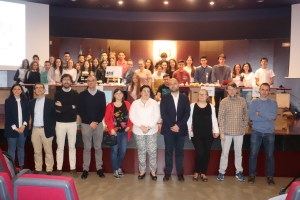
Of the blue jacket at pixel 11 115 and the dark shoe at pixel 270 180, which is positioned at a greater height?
the blue jacket at pixel 11 115

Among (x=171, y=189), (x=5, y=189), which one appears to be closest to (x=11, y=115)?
(x=171, y=189)

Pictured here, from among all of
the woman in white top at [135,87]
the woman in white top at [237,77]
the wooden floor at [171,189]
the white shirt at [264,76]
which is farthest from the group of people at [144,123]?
the white shirt at [264,76]

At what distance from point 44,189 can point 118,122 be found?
3638mm

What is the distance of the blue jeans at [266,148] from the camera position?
5.39 m

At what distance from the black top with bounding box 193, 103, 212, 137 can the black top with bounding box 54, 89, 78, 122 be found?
193 centimetres

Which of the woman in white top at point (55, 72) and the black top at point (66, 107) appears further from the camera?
the woman in white top at point (55, 72)

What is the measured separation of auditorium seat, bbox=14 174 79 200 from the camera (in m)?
1.78

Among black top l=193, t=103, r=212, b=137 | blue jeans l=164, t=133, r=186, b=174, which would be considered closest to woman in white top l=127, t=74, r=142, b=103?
blue jeans l=164, t=133, r=186, b=174

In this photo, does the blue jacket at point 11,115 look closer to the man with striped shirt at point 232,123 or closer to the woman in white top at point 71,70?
the woman in white top at point 71,70

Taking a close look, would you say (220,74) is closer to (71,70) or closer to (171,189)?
(71,70)

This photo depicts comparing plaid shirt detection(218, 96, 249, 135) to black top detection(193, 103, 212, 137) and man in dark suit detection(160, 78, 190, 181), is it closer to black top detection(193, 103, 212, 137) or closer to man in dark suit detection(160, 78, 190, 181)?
black top detection(193, 103, 212, 137)

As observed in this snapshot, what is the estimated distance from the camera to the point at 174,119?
535cm

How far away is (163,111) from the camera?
538cm

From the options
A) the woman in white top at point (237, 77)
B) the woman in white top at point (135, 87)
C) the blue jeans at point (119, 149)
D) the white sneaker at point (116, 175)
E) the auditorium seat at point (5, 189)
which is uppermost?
the woman in white top at point (237, 77)
